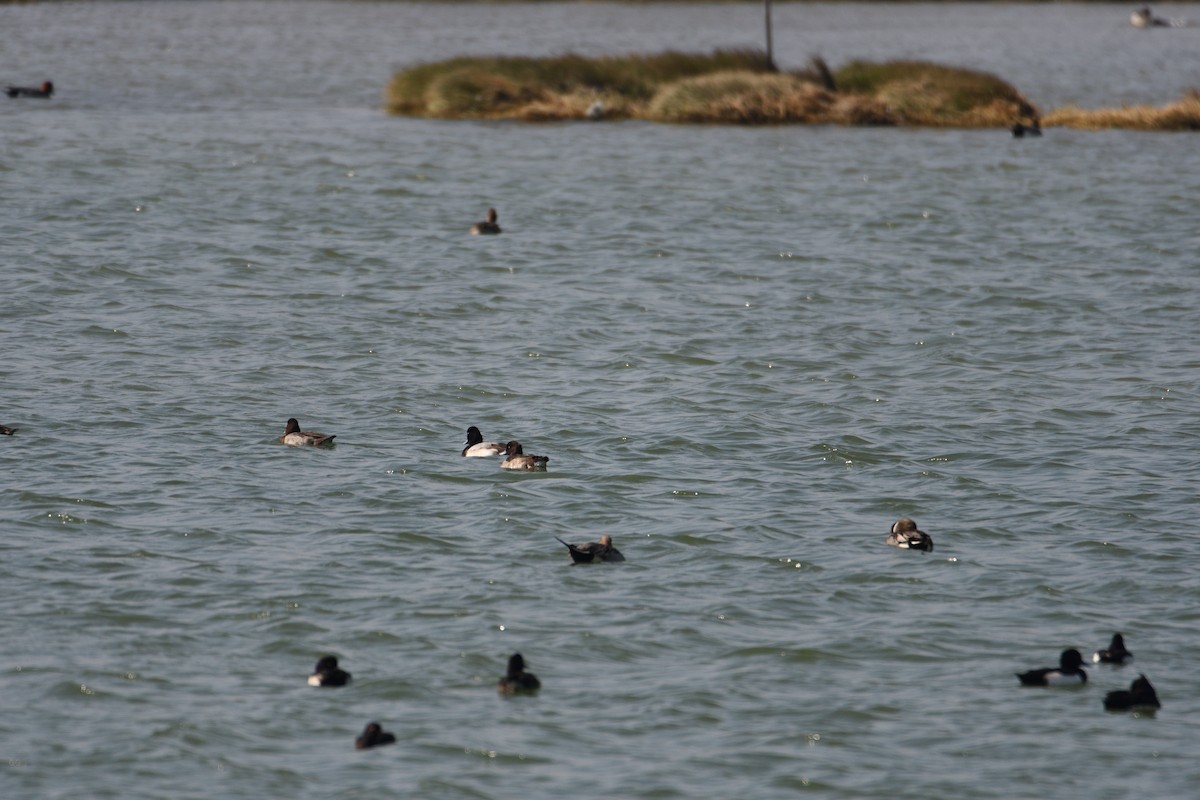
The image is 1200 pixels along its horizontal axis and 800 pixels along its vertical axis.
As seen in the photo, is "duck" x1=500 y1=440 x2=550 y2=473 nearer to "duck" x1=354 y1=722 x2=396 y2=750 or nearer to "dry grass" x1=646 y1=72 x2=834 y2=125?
"duck" x1=354 y1=722 x2=396 y2=750

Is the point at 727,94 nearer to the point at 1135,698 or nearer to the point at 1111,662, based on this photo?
the point at 1111,662

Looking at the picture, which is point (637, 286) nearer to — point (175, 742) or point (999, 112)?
point (175, 742)

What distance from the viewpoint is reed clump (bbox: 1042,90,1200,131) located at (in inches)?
2180

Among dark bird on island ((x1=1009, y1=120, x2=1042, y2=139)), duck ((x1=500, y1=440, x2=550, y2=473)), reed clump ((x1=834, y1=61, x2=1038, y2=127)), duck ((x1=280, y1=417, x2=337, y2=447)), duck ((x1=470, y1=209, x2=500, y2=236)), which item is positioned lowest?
duck ((x1=500, y1=440, x2=550, y2=473))

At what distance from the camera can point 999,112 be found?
184ft

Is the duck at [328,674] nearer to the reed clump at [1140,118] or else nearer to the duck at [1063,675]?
the duck at [1063,675]

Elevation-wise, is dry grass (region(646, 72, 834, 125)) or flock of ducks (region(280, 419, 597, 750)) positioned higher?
dry grass (region(646, 72, 834, 125))

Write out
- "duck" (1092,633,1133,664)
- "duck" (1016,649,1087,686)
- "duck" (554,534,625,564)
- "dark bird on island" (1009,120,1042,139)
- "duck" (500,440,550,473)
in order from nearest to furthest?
"duck" (1016,649,1087,686) → "duck" (1092,633,1133,664) → "duck" (554,534,625,564) → "duck" (500,440,550,473) → "dark bird on island" (1009,120,1042,139)

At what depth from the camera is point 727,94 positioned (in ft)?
188

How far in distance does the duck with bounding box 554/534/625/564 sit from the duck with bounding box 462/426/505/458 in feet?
13.4

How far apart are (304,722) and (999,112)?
153ft

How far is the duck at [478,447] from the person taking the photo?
74.7ft

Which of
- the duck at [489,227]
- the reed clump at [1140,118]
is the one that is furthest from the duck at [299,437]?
the reed clump at [1140,118]

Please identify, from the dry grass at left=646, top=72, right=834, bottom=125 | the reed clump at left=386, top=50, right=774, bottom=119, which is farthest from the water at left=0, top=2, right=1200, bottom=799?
the reed clump at left=386, top=50, right=774, bottom=119
